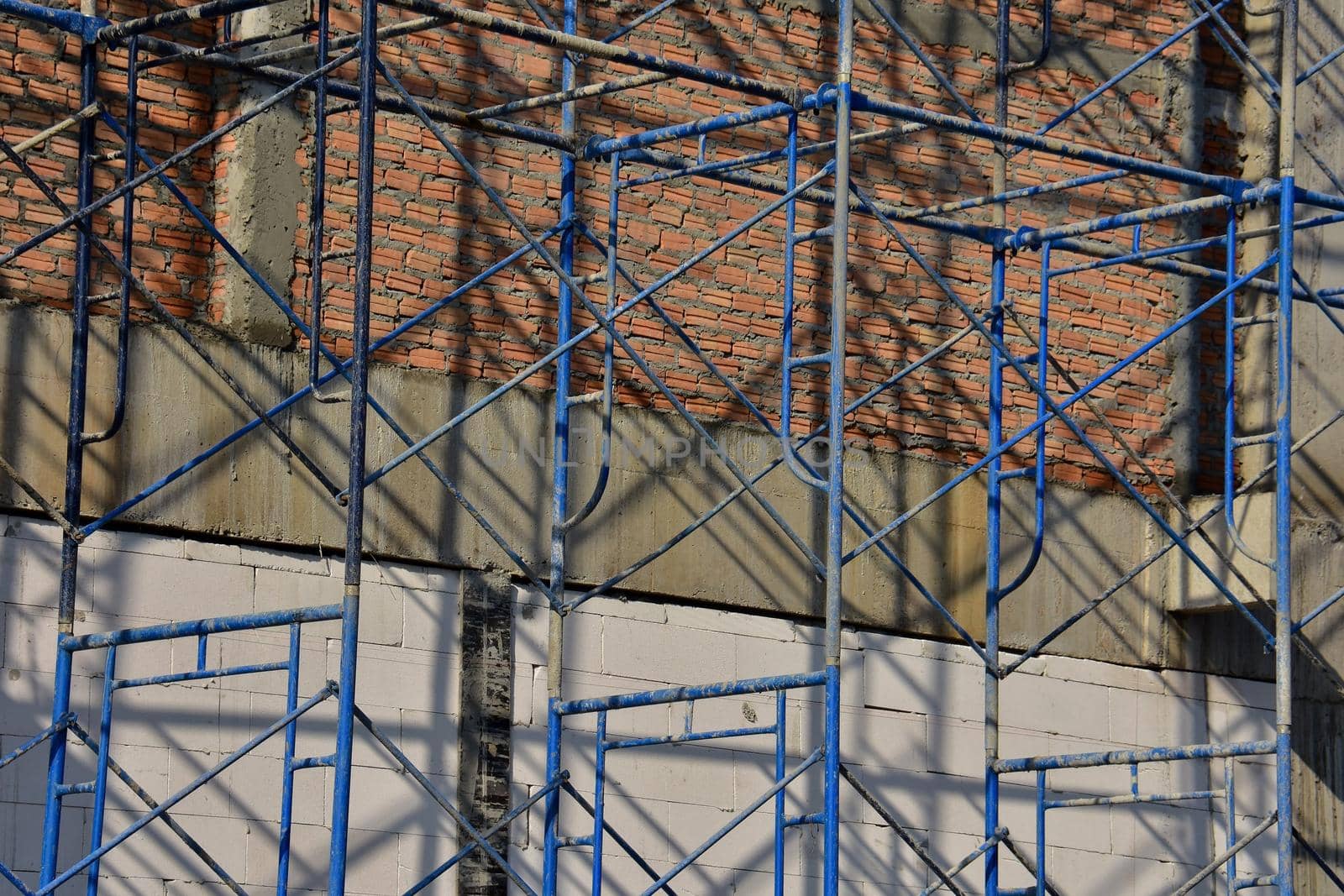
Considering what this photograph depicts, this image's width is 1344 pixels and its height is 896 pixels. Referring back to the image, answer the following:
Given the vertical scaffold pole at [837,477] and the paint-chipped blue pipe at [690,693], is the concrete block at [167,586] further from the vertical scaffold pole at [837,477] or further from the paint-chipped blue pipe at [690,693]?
the vertical scaffold pole at [837,477]

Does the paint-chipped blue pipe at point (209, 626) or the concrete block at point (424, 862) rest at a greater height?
the paint-chipped blue pipe at point (209, 626)

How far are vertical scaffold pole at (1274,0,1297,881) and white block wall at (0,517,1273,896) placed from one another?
5.85 feet

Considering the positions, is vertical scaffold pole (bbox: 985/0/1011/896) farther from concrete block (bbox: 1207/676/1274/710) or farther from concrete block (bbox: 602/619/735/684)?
concrete block (bbox: 1207/676/1274/710)

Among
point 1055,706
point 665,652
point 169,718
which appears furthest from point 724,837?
point 169,718

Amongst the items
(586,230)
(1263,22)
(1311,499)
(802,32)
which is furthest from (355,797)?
(1263,22)

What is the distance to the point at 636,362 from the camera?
338 inches

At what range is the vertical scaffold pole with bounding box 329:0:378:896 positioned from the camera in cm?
704

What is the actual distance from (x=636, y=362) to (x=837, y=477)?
4.06 feet

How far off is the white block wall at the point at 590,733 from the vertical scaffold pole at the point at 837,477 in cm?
204

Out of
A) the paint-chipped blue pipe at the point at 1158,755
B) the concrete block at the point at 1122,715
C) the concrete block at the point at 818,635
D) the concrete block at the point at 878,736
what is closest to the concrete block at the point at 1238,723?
the concrete block at the point at 1122,715

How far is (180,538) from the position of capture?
29.0ft

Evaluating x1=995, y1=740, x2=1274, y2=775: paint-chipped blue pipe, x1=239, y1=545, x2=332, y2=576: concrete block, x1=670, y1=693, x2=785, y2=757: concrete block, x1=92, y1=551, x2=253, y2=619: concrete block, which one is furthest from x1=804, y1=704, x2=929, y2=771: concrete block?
x1=92, y1=551, x2=253, y2=619: concrete block

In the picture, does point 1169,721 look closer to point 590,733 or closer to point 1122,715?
point 1122,715

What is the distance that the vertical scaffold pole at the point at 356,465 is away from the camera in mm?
7043
